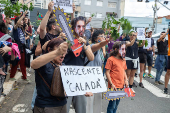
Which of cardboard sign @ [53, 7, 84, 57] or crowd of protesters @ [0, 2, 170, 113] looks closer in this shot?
crowd of protesters @ [0, 2, 170, 113]

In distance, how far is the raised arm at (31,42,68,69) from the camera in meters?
1.82

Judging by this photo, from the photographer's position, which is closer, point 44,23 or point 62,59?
point 62,59

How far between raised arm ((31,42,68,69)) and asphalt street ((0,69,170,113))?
241cm

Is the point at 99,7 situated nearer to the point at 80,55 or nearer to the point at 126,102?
the point at 126,102

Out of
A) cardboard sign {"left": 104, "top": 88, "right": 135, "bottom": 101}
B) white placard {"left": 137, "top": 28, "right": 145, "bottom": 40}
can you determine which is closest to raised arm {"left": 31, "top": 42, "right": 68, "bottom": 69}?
cardboard sign {"left": 104, "top": 88, "right": 135, "bottom": 101}

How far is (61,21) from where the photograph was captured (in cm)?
247

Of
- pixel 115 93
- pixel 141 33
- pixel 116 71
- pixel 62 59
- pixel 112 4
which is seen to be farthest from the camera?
pixel 112 4

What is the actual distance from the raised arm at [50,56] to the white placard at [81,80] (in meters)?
0.31

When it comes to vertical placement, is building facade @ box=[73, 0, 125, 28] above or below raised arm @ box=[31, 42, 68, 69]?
above

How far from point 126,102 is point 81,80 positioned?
333 centimetres

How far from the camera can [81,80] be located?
94.1 inches

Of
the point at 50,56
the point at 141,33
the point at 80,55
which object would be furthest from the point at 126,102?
the point at 50,56

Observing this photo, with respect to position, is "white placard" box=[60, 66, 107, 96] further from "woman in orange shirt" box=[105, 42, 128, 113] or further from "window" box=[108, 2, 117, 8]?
"window" box=[108, 2, 117, 8]

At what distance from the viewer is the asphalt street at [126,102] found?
4424 millimetres
